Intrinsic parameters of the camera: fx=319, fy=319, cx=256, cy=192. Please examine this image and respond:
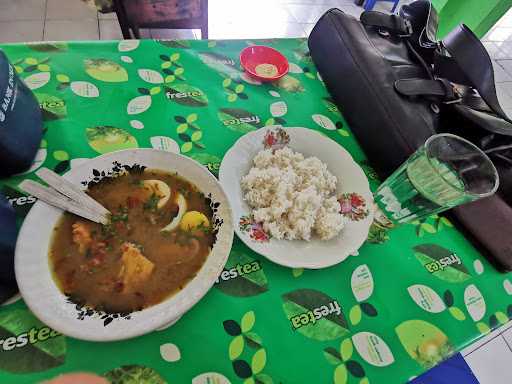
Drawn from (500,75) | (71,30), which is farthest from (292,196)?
(500,75)

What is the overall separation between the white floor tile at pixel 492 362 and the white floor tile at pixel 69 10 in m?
3.65

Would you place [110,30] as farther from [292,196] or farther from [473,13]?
[473,13]

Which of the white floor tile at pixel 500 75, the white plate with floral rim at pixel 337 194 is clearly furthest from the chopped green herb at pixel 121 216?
the white floor tile at pixel 500 75

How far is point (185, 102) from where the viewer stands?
3.52 feet

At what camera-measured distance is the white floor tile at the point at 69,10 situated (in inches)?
109

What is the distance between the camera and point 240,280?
0.77 meters

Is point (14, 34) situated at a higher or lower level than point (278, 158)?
lower

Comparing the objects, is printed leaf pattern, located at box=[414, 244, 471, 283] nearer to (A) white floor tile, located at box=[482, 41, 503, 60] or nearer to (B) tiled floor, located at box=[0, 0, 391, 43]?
(B) tiled floor, located at box=[0, 0, 391, 43]

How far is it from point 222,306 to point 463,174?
759 mm

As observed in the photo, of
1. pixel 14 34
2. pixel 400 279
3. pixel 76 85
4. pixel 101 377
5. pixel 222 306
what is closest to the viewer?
pixel 101 377

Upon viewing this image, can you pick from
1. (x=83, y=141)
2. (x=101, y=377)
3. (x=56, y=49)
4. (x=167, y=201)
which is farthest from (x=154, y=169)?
(x=56, y=49)

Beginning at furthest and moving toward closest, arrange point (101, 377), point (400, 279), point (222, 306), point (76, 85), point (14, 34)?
point (14, 34), point (76, 85), point (400, 279), point (222, 306), point (101, 377)

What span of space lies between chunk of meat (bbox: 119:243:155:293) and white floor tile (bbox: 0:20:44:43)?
2669 mm

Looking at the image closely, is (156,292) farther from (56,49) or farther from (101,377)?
(56,49)
